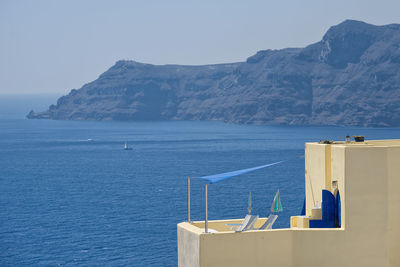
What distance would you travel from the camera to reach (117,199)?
99688 mm

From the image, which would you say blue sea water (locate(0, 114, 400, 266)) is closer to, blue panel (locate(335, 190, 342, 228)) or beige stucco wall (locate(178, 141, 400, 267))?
blue panel (locate(335, 190, 342, 228))

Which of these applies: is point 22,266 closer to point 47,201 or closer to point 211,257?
point 47,201

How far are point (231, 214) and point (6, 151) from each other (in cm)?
11827

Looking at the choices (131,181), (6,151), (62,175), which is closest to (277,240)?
(131,181)

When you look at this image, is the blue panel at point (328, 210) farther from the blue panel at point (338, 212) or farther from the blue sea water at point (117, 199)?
the blue sea water at point (117, 199)

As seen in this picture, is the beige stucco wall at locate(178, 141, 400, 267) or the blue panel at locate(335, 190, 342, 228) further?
→ the blue panel at locate(335, 190, 342, 228)

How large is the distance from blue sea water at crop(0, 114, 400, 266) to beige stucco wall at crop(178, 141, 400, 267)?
4722 centimetres

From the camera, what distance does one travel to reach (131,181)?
12125cm

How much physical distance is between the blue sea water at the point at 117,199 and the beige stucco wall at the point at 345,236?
155 ft

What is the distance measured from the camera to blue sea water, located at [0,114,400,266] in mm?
65875

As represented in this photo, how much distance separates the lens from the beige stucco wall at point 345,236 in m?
11.9

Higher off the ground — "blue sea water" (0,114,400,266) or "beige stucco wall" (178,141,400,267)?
"beige stucco wall" (178,141,400,267)

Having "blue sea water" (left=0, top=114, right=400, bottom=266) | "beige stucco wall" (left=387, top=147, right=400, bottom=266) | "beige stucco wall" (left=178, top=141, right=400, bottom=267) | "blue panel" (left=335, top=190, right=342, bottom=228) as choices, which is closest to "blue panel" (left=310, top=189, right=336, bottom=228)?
"blue panel" (left=335, top=190, right=342, bottom=228)

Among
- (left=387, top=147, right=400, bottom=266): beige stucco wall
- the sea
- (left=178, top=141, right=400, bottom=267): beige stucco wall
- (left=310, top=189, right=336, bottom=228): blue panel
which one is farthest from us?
the sea
